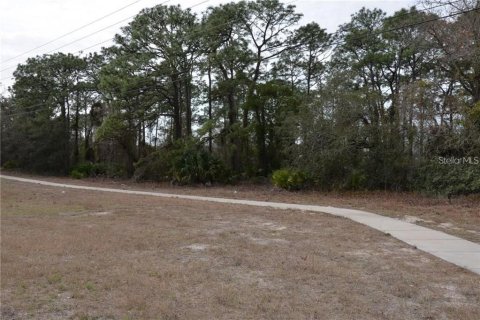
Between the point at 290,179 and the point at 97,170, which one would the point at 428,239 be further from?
the point at 97,170

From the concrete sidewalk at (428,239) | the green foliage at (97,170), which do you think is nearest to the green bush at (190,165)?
the green foliage at (97,170)

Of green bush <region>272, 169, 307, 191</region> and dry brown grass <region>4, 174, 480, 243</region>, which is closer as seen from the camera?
dry brown grass <region>4, 174, 480, 243</region>

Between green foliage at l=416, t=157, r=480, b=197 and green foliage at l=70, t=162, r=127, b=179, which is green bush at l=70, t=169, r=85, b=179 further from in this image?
green foliage at l=416, t=157, r=480, b=197

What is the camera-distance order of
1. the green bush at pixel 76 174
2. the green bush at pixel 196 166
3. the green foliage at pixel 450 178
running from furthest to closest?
1. the green bush at pixel 76 174
2. the green bush at pixel 196 166
3. the green foliage at pixel 450 178


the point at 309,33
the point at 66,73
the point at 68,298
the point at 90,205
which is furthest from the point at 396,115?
the point at 66,73

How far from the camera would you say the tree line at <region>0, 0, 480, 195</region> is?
62.4 feet

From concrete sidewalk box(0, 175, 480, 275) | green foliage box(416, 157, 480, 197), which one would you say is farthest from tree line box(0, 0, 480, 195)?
concrete sidewalk box(0, 175, 480, 275)

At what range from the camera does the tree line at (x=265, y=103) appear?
1902 cm

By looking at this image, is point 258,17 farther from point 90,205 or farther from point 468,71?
point 90,205

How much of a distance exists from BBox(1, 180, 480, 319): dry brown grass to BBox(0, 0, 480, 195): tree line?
339 inches

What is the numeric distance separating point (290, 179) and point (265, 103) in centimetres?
732

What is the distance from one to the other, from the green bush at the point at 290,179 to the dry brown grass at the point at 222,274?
10.5m

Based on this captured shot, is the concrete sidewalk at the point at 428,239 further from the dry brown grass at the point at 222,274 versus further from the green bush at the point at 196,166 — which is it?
the green bush at the point at 196,166

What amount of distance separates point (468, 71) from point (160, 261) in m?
18.6
